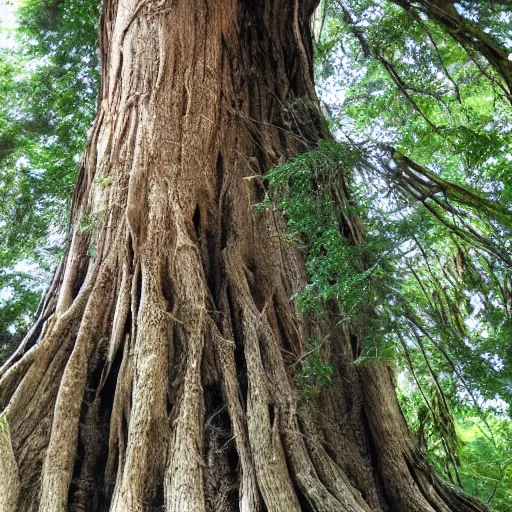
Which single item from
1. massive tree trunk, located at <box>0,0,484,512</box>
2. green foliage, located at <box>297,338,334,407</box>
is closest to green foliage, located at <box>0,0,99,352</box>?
massive tree trunk, located at <box>0,0,484,512</box>

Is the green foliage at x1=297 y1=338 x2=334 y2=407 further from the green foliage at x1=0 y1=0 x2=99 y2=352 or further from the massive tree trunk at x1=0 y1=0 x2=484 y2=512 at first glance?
the green foliage at x1=0 y1=0 x2=99 y2=352

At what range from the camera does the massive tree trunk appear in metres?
2.64

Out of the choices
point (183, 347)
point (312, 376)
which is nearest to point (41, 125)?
point (183, 347)

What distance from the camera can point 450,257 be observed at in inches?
168

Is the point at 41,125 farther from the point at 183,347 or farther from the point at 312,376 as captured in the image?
the point at 312,376

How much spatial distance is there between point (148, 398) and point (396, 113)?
3.49 meters

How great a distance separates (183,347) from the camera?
9.98 feet

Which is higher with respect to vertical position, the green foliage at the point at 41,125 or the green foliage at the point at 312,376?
the green foliage at the point at 41,125

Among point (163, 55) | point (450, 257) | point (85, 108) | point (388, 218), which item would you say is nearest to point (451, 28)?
point (388, 218)

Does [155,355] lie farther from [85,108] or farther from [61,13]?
[61,13]

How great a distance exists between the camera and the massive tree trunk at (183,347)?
8.66 feet

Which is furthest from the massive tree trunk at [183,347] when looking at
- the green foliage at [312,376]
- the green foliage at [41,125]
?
the green foliage at [41,125]

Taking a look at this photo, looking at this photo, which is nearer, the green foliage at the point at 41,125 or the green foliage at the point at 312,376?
the green foliage at the point at 312,376

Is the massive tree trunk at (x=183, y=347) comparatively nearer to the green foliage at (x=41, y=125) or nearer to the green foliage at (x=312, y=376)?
the green foliage at (x=312, y=376)
